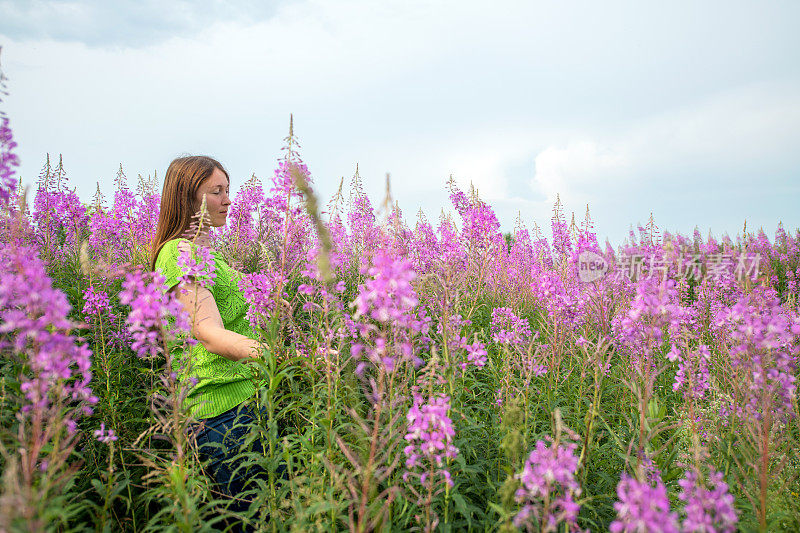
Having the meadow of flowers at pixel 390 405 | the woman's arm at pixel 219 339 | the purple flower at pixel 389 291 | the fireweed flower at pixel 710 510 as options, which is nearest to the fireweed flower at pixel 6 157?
the meadow of flowers at pixel 390 405

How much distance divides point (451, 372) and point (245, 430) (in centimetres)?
172

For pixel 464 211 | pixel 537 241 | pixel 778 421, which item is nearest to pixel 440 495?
pixel 778 421

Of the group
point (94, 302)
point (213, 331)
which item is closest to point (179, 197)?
point (94, 302)

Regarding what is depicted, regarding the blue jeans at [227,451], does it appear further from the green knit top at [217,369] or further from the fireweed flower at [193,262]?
the fireweed flower at [193,262]

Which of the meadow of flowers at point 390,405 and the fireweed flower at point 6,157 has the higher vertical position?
the fireweed flower at point 6,157

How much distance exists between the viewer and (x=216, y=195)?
4164 millimetres

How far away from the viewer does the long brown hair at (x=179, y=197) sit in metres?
4.06

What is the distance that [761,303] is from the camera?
347cm

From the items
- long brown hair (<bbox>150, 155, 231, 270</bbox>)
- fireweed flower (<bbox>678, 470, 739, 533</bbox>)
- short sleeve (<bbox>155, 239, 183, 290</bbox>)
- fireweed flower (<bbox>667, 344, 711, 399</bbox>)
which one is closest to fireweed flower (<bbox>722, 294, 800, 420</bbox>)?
fireweed flower (<bbox>667, 344, 711, 399</bbox>)

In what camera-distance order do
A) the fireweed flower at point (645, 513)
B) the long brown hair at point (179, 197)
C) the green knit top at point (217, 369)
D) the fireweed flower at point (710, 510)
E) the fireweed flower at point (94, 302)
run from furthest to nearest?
the long brown hair at point (179, 197), the fireweed flower at point (94, 302), the green knit top at point (217, 369), the fireweed flower at point (710, 510), the fireweed flower at point (645, 513)

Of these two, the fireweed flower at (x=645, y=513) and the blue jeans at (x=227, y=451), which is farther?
the blue jeans at (x=227, y=451)

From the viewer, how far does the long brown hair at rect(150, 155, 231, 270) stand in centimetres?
406

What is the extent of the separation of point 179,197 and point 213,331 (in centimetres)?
164

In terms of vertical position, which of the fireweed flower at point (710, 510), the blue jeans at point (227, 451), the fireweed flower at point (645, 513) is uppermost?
the fireweed flower at point (645, 513)
